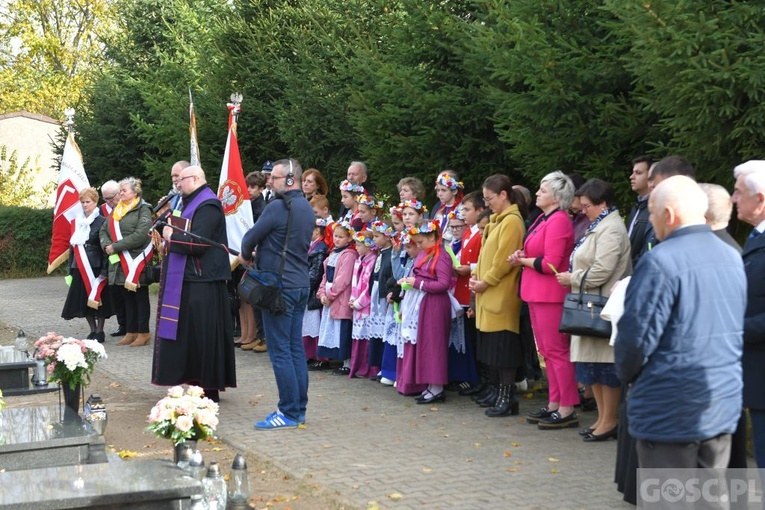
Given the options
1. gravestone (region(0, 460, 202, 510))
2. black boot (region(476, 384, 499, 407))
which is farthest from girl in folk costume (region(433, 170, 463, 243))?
gravestone (region(0, 460, 202, 510))

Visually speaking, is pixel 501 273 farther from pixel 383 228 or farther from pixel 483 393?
pixel 383 228

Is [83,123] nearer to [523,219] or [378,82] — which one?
[378,82]

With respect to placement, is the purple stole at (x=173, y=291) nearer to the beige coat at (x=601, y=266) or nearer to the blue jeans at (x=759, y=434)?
the beige coat at (x=601, y=266)

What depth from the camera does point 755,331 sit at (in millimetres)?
5129

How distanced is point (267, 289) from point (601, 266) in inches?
106

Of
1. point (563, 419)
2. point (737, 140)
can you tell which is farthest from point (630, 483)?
point (737, 140)

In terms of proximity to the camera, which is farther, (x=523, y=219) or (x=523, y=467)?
(x=523, y=219)

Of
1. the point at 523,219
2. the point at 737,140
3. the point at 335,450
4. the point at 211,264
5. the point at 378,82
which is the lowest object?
the point at 335,450

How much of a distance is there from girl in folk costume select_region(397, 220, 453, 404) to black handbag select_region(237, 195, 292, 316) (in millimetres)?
1665

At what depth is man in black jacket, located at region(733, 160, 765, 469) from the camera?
5.16 metres

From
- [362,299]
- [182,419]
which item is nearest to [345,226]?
[362,299]

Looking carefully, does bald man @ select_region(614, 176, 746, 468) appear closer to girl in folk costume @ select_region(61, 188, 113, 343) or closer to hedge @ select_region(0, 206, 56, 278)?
girl in folk costume @ select_region(61, 188, 113, 343)

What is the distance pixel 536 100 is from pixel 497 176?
41.3 inches

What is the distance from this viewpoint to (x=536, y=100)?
938cm
